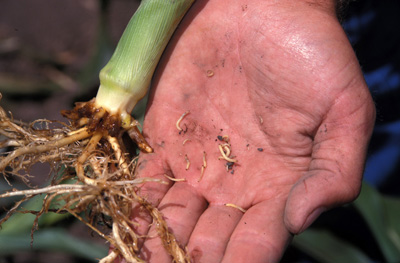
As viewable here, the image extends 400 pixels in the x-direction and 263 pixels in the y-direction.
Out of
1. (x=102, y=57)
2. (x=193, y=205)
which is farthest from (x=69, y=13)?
(x=193, y=205)

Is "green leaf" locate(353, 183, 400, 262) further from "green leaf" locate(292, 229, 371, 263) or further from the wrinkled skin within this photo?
the wrinkled skin

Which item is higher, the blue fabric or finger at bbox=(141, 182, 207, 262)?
the blue fabric

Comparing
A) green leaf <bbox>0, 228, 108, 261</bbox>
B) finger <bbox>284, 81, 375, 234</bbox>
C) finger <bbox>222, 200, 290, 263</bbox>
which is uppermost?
finger <bbox>284, 81, 375, 234</bbox>

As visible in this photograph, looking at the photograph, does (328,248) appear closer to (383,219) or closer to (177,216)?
(383,219)

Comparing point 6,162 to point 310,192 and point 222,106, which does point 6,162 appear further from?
point 310,192

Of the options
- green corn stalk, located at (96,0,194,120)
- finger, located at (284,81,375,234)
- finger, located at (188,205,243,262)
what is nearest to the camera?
finger, located at (284,81,375,234)

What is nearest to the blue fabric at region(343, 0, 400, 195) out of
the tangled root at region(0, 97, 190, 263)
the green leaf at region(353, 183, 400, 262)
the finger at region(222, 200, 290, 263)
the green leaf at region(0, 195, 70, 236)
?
the green leaf at region(353, 183, 400, 262)

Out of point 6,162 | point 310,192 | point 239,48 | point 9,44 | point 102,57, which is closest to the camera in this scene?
point 310,192

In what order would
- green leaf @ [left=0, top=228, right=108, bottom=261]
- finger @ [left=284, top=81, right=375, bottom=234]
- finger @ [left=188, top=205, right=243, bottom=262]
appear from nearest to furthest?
finger @ [left=284, top=81, right=375, bottom=234] → finger @ [left=188, top=205, right=243, bottom=262] → green leaf @ [left=0, top=228, right=108, bottom=261]
